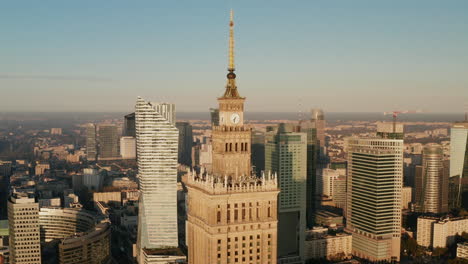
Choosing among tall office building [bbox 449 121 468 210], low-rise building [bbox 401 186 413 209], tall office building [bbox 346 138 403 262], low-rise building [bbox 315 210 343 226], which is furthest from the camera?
low-rise building [bbox 401 186 413 209]

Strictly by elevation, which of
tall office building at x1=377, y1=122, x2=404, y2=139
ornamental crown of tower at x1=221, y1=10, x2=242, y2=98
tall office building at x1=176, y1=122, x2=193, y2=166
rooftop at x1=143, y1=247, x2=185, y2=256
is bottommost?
rooftop at x1=143, y1=247, x2=185, y2=256

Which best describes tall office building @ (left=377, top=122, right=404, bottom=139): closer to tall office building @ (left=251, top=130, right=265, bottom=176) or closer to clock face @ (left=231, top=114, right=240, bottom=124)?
tall office building @ (left=251, top=130, right=265, bottom=176)

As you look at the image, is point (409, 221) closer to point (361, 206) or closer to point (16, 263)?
point (361, 206)

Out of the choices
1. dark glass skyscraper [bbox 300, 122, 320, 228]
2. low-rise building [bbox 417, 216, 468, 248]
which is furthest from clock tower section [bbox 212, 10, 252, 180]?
dark glass skyscraper [bbox 300, 122, 320, 228]

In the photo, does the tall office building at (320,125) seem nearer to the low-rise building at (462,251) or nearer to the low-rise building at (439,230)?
the low-rise building at (439,230)

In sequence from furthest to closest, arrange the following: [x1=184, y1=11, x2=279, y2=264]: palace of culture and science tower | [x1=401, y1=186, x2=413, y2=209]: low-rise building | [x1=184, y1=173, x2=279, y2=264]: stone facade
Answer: [x1=401, y1=186, x2=413, y2=209]: low-rise building → [x1=184, y1=11, x2=279, y2=264]: palace of culture and science tower → [x1=184, y1=173, x2=279, y2=264]: stone facade

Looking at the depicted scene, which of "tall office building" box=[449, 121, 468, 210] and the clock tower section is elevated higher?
the clock tower section

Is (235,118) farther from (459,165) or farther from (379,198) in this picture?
(459,165)

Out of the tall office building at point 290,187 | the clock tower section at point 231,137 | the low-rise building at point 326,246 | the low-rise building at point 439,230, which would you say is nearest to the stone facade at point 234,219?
the clock tower section at point 231,137
